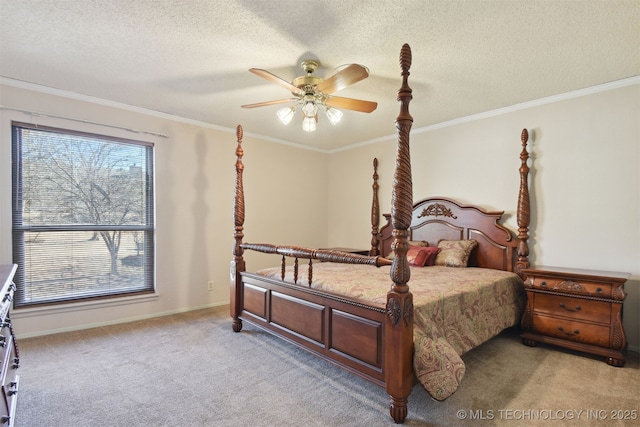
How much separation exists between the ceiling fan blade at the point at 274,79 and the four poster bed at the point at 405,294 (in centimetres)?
92

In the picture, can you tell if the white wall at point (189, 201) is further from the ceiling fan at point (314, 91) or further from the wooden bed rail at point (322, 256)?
the ceiling fan at point (314, 91)

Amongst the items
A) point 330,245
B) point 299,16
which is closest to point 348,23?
point 299,16

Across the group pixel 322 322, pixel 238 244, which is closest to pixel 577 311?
pixel 322 322

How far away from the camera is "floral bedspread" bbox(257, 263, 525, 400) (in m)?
1.89

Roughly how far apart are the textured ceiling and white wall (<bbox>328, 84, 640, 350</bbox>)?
0.30 metres

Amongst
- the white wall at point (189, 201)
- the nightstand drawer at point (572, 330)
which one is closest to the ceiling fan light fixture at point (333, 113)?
the white wall at point (189, 201)

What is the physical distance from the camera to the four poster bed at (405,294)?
1.93 meters

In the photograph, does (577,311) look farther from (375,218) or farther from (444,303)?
(375,218)

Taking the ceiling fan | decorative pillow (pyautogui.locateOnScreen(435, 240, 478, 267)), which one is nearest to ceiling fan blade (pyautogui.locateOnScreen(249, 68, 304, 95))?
the ceiling fan

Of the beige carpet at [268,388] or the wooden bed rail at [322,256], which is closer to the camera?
the beige carpet at [268,388]

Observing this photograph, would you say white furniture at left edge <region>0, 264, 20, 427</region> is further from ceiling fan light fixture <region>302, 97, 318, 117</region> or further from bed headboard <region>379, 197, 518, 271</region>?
bed headboard <region>379, 197, 518, 271</region>

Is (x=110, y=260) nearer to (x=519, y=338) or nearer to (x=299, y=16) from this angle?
(x=299, y=16)

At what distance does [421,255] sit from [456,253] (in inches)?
15.1

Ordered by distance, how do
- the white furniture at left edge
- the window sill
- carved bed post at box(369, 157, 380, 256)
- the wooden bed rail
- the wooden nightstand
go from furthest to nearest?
1. carved bed post at box(369, 157, 380, 256)
2. the window sill
3. the wooden nightstand
4. the wooden bed rail
5. the white furniture at left edge
